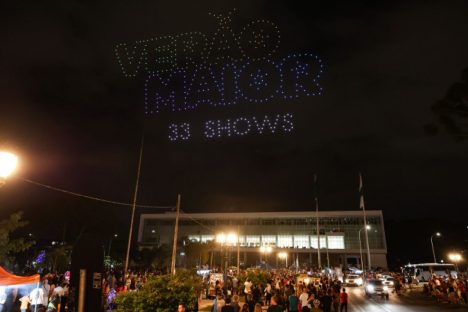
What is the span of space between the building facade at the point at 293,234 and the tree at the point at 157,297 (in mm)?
59840

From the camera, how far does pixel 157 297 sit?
11641 mm

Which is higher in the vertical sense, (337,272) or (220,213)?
(220,213)

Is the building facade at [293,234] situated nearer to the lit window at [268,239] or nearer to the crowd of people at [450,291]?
the lit window at [268,239]

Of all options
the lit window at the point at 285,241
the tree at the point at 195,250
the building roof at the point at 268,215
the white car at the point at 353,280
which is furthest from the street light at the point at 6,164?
the lit window at the point at 285,241

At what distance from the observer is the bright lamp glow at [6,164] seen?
285 inches

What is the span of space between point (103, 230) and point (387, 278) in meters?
43.5

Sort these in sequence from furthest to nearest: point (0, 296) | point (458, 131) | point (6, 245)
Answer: point (6, 245), point (458, 131), point (0, 296)

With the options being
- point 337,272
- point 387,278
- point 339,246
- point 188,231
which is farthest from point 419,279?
point 188,231

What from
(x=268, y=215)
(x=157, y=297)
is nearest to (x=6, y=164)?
(x=157, y=297)

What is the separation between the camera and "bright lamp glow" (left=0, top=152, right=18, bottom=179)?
23.7 ft

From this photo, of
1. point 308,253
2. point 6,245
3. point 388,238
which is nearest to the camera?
point 6,245

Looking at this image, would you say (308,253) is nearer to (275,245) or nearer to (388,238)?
(275,245)

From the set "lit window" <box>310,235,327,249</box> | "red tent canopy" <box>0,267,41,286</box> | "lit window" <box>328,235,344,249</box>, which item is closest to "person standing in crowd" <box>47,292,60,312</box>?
"red tent canopy" <box>0,267,41,286</box>

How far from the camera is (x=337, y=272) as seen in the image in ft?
150
